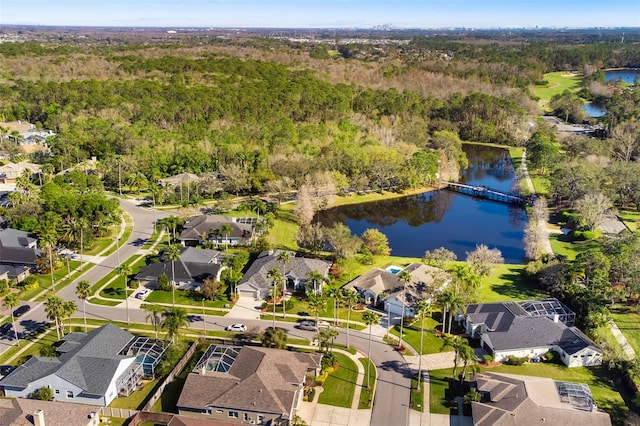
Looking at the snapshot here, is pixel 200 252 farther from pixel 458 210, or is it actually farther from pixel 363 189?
pixel 458 210

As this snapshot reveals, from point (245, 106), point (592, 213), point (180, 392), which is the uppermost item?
point (245, 106)

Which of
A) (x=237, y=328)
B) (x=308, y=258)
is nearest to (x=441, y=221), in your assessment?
(x=308, y=258)

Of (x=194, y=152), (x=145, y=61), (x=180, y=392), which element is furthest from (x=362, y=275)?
(x=145, y=61)

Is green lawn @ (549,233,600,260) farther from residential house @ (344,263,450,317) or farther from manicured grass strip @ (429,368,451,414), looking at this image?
manicured grass strip @ (429,368,451,414)

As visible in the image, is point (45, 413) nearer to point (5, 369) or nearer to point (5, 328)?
point (5, 369)

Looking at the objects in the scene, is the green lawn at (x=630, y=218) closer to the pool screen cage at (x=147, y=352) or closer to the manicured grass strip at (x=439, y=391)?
the manicured grass strip at (x=439, y=391)
